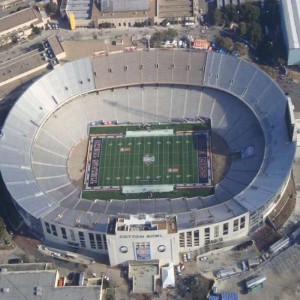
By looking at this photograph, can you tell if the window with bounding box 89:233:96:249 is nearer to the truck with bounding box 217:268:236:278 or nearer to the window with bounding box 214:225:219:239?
the window with bounding box 214:225:219:239

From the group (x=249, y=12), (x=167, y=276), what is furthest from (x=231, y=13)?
(x=167, y=276)

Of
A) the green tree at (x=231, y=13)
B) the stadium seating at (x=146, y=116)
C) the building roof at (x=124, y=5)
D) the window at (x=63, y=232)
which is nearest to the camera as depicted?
the window at (x=63, y=232)

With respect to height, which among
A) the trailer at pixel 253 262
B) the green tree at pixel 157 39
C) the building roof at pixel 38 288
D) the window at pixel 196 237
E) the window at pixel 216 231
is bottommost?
the building roof at pixel 38 288

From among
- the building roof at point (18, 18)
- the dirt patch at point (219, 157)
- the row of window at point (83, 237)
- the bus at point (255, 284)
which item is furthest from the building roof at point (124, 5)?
the bus at point (255, 284)

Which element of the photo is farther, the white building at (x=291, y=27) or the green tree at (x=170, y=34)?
the green tree at (x=170, y=34)

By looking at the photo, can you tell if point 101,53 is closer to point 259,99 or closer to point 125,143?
point 125,143

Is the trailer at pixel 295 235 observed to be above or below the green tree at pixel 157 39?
below

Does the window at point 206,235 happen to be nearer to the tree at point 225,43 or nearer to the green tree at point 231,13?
the tree at point 225,43

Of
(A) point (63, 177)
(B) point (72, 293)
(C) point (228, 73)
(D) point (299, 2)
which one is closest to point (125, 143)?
(A) point (63, 177)
